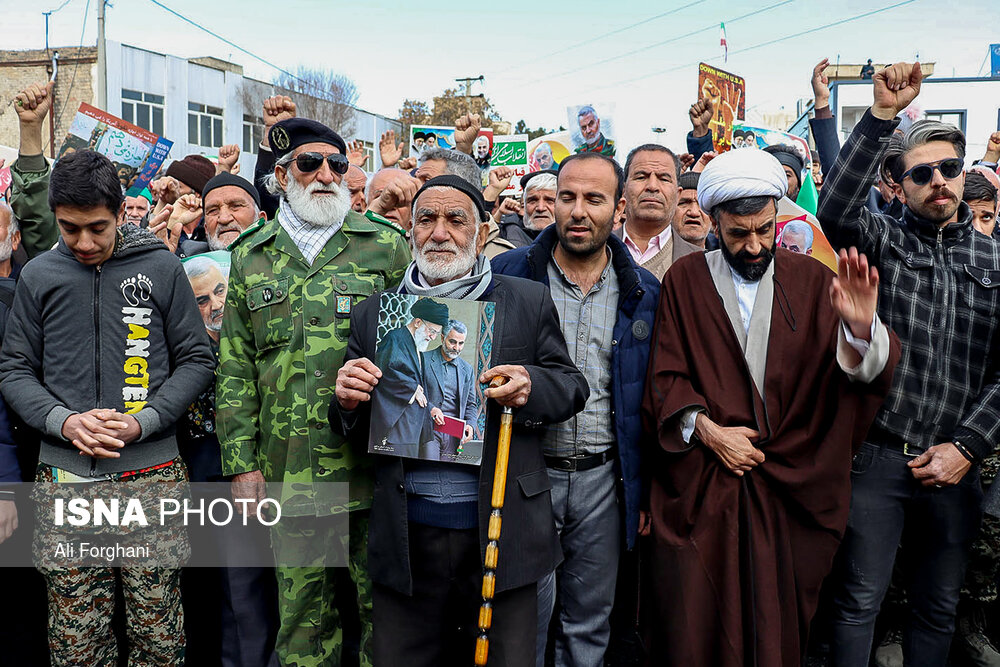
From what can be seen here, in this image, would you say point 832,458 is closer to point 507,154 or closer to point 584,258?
point 584,258

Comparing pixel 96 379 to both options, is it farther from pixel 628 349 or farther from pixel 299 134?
pixel 628 349

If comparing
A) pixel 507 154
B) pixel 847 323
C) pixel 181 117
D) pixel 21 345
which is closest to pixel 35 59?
pixel 181 117

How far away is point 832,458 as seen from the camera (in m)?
3.19

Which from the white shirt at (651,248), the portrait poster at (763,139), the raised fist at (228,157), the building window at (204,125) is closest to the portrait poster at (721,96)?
the portrait poster at (763,139)

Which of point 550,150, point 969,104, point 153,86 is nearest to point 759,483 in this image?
point 550,150

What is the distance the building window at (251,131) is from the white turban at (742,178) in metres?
36.1

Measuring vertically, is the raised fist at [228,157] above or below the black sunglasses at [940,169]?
above

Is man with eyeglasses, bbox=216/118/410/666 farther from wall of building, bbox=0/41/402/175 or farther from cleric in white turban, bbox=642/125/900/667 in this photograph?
wall of building, bbox=0/41/402/175

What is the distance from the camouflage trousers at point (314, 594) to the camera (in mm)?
3307

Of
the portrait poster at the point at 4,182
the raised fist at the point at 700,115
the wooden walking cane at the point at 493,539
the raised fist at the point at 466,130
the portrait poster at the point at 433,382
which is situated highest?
the raised fist at the point at 700,115

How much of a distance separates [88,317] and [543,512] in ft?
6.83

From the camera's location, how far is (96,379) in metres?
3.38

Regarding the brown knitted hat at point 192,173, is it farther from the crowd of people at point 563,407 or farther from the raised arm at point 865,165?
the raised arm at point 865,165

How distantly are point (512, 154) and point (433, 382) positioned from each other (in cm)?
706
